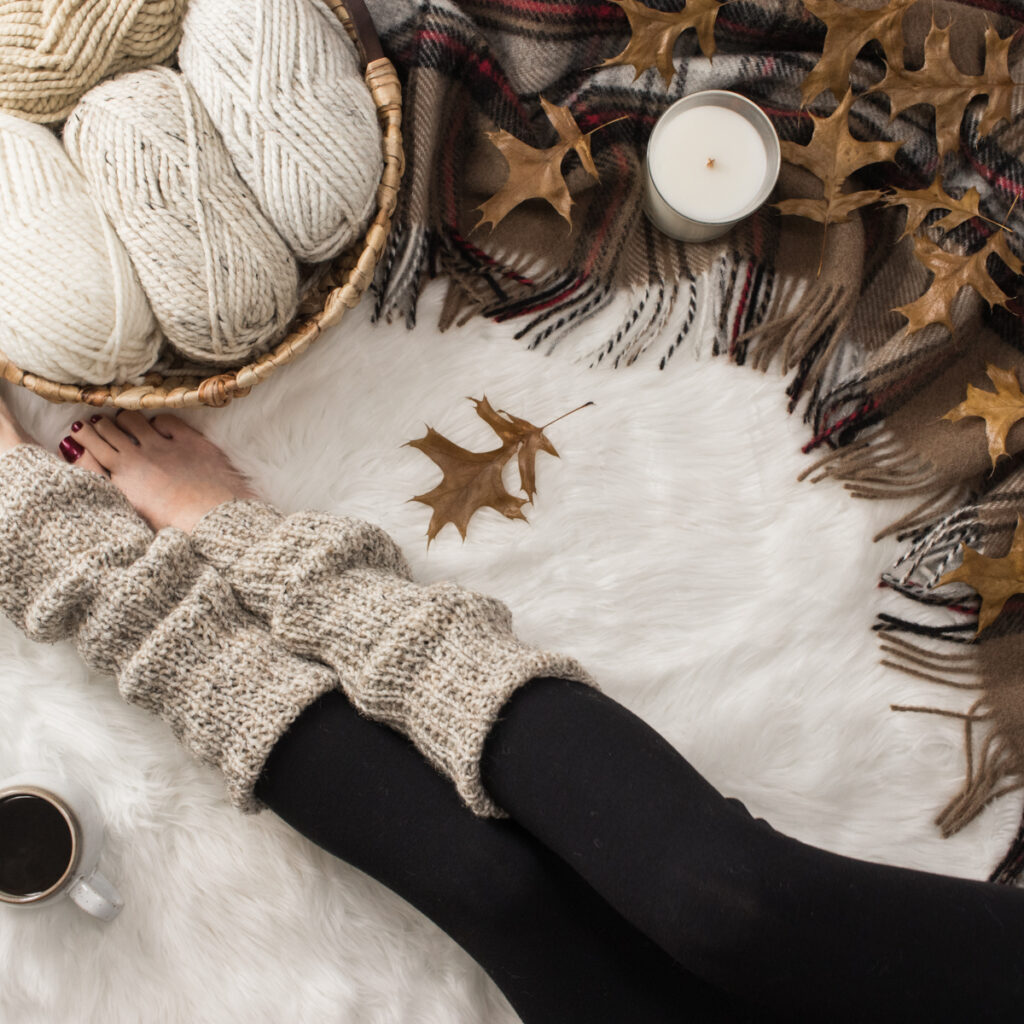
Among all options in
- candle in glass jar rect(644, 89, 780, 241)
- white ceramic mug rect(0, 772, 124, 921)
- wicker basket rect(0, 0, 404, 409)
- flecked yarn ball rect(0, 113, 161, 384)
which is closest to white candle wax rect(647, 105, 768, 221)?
candle in glass jar rect(644, 89, 780, 241)

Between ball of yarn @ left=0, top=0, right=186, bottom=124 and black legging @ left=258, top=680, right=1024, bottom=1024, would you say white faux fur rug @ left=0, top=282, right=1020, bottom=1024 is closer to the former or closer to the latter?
black legging @ left=258, top=680, right=1024, bottom=1024

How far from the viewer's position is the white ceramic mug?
2.24 ft

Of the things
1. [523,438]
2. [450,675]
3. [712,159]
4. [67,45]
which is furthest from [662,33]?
[450,675]

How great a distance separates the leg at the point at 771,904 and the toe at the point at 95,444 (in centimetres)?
50

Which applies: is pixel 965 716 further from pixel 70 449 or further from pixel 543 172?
pixel 70 449

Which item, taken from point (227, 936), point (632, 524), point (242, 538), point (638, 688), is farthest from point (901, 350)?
point (227, 936)

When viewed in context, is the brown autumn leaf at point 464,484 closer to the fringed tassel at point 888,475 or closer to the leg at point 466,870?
the leg at point 466,870

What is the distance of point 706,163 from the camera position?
2.55ft

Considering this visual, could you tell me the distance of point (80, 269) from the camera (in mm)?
673

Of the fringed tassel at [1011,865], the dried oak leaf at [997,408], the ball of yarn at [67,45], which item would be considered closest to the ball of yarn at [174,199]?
the ball of yarn at [67,45]

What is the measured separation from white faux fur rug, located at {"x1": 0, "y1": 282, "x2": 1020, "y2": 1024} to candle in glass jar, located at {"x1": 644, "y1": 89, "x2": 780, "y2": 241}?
0.15m

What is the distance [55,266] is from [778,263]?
0.64 m

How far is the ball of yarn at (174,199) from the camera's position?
67 cm

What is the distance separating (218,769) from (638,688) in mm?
377
